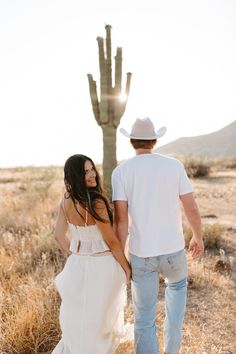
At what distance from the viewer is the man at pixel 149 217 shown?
3.32 metres

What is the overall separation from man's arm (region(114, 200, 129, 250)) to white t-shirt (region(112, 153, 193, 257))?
0.14ft

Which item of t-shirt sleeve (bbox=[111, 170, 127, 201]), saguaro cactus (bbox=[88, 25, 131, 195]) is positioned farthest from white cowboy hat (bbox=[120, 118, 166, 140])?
saguaro cactus (bbox=[88, 25, 131, 195])

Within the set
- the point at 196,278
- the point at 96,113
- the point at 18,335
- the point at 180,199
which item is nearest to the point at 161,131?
the point at 180,199

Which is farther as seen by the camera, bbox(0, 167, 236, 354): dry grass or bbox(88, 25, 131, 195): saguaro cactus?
bbox(88, 25, 131, 195): saguaro cactus

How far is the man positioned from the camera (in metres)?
3.32

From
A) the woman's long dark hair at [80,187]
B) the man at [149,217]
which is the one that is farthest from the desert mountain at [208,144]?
the woman's long dark hair at [80,187]

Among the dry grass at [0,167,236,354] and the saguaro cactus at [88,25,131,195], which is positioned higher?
the saguaro cactus at [88,25,131,195]

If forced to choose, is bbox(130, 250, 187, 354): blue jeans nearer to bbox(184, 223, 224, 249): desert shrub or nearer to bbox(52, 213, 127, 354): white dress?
bbox(52, 213, 127, 354): white dress

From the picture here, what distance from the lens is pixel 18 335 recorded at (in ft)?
12.6

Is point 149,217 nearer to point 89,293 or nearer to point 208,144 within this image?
point 89,293

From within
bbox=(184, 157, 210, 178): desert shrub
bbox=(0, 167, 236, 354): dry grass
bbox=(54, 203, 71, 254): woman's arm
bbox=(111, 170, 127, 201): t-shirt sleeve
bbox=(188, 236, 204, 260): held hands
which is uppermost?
bbox=(111, 170, 127, 201): t-shirt sleeve

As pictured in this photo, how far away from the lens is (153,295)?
3402mm

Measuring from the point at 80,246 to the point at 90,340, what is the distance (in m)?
0.67

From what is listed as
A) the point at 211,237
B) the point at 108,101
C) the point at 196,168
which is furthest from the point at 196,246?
the point at 196,168
